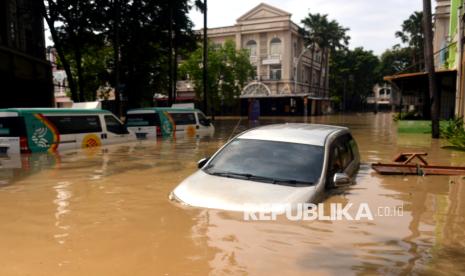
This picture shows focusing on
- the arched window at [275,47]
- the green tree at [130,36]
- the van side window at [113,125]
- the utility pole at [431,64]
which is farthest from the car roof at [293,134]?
the arched window at [275,47]

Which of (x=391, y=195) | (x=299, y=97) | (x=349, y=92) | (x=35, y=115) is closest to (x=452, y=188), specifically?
(x=391, y=195)

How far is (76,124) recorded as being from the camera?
522 inches

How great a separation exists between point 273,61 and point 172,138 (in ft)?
140

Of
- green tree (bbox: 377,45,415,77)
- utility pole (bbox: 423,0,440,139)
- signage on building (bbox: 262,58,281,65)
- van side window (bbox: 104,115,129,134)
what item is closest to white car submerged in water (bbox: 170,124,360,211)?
van side window (bbox: 104,115,129,134)

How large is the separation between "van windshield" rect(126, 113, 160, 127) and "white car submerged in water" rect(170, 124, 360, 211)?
39.0 ft

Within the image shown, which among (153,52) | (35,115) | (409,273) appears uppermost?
(153,52)

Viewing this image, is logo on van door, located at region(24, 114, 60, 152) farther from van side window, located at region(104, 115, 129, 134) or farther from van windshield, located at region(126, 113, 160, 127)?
van windshield, located at region(126, 113, 160, 127)

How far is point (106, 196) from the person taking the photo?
7031mm

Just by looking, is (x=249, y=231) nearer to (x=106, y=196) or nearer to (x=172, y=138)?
(x=106, y=196)

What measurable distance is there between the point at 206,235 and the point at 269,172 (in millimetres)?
1461

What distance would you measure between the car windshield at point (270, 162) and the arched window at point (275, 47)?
54.2 meters

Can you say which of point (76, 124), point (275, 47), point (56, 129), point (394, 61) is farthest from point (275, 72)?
point (56, 129)

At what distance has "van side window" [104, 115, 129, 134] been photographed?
14.6m

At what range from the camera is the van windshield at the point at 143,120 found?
17969mm
